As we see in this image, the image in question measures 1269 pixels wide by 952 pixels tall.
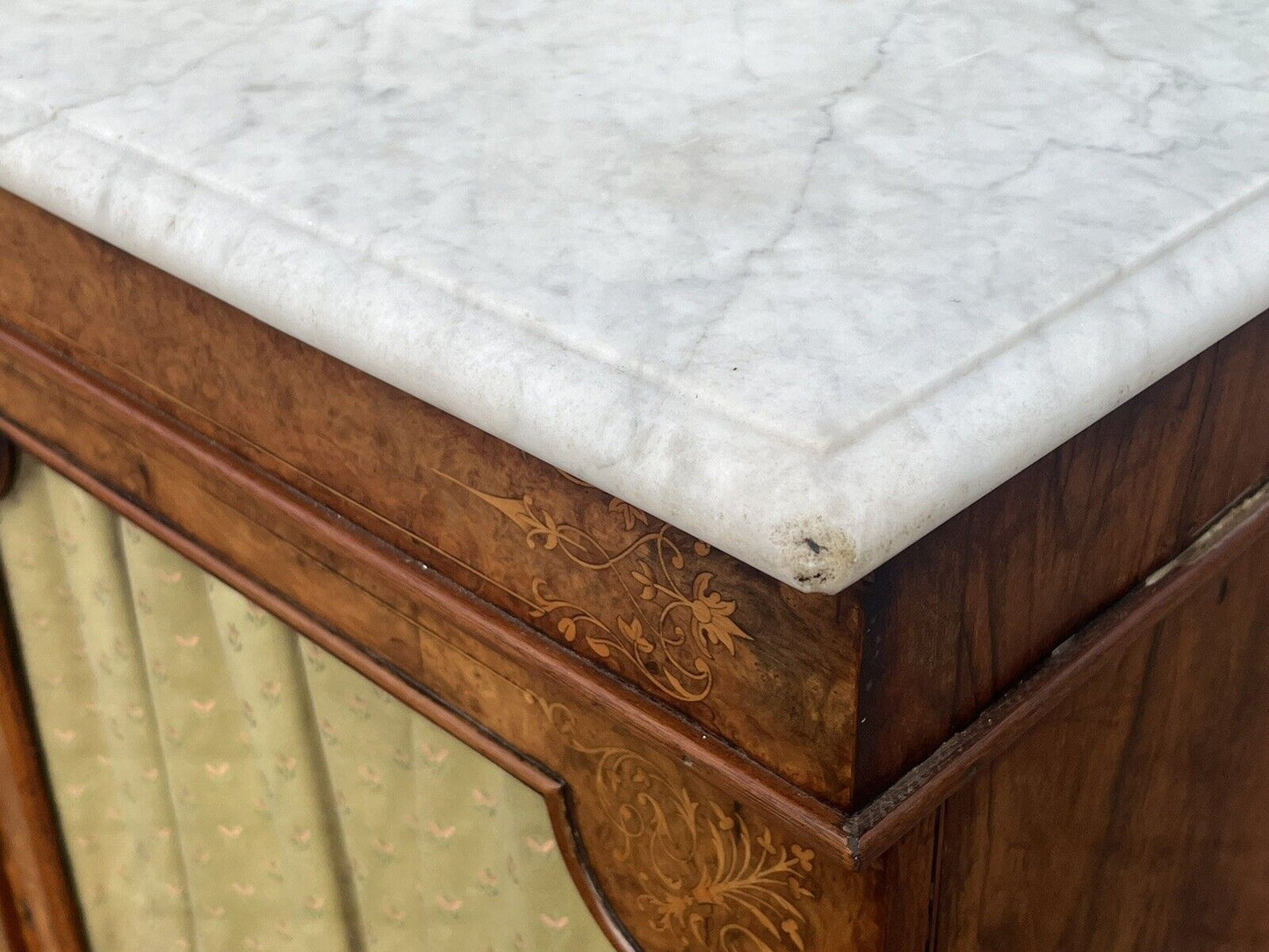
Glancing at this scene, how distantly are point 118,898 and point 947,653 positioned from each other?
94 centimetres

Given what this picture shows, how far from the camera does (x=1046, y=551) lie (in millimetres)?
592

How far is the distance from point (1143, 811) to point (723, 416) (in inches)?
17.7

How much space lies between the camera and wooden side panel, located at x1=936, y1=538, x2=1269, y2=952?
66 centimetres

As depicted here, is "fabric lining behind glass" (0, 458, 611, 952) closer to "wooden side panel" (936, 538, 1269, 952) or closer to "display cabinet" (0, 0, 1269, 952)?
"display cabinet" (0, 0, 1269, 952)

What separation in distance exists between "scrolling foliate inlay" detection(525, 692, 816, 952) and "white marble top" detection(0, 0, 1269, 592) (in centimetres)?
18

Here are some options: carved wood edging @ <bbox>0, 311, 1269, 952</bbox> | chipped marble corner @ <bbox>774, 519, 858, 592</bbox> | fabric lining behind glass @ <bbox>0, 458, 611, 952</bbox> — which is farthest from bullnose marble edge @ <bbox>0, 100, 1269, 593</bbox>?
fabric lining behind glass @ <bbox>0, 458, 611, 952</bbox>

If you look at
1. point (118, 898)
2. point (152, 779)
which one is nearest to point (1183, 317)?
point (152, 779)

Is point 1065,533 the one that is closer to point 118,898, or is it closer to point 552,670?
point 552,670

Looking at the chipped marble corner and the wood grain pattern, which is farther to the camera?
the wood grain pattern

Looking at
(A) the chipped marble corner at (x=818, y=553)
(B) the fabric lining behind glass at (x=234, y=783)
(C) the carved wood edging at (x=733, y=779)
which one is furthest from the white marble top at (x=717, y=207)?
(B) the fabric lining behind glass at (x=234, y=783)

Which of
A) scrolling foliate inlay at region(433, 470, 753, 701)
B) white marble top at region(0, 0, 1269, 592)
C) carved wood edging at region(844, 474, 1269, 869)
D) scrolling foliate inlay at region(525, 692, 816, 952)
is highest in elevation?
white marble top at region(0, 0, 1269, 592)

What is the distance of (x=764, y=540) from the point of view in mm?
460

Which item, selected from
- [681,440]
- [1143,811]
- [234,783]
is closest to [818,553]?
[681,440]

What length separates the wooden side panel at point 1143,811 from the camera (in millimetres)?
662
